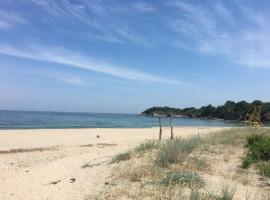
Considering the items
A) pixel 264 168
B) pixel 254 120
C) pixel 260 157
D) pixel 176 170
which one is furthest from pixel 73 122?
pixel 176 170

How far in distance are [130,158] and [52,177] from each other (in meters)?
2.40

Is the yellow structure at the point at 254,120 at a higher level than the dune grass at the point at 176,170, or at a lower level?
higher

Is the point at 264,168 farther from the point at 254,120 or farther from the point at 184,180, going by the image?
the point at 254,120

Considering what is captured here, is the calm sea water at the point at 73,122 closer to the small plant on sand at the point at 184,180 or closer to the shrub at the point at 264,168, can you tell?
the shrub at the point at 264,168

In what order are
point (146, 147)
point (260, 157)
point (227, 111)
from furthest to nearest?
point (227, 111)
point (146, 147)
point (260, 157)

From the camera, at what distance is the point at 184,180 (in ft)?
25.9

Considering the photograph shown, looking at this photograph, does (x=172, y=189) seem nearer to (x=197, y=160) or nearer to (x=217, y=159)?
(x=197, y=160)

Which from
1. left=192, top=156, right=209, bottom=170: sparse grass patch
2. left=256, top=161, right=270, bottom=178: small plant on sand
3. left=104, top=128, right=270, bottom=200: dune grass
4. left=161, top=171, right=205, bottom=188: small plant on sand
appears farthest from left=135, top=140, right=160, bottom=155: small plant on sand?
left=161, top=171, right=205, bottom=188: small plant on sand

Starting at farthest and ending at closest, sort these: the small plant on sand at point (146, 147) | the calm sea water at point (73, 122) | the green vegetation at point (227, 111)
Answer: the green vegetation at point (227, 111) → the calm sea water at point (73, 122) → the small plant on sand at point (146, 147)

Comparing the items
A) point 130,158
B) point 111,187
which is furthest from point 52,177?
point 111,187

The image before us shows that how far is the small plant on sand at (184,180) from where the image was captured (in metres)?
7.73

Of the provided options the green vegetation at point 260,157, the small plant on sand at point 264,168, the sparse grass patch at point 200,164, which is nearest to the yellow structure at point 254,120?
the green vegetation at point 260,157

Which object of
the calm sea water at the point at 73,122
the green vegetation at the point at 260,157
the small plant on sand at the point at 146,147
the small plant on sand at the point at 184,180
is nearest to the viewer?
the small plant on sand at the point at 184,180

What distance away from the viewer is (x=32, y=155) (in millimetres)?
16938
